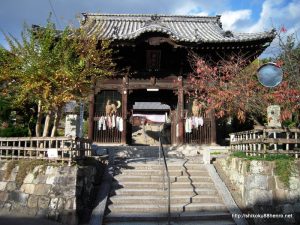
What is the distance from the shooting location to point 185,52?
15.3 meters

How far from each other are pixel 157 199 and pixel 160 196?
0.28 m

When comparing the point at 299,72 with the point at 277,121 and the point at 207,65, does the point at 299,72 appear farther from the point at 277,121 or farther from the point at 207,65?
the point at 207,65

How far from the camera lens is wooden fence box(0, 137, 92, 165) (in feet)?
29.9

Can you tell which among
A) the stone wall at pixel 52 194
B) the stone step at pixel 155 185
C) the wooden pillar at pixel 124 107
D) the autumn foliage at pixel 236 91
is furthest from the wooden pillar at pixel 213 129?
the stone wall at pixel 52 194

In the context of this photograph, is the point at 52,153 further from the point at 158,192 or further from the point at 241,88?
the point at 241,88

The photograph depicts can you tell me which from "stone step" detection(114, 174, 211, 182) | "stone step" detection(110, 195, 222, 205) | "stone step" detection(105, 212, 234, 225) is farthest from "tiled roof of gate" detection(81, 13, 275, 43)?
"stone step" detection(105, 212, 234, 225)

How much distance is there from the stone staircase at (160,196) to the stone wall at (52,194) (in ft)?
2.60

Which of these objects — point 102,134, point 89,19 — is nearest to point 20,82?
point 102,134

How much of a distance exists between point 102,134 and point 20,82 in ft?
19.3

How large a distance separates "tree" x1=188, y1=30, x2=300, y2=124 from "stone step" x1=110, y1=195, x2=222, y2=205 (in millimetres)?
3478

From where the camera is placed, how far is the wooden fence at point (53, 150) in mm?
9099

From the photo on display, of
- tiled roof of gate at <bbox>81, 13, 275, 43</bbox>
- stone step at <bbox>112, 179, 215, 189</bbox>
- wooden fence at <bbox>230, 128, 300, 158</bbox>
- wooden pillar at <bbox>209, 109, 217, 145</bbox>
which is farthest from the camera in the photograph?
tiled roof of gate at <bbox>81, 13, 275, 43</bbox>

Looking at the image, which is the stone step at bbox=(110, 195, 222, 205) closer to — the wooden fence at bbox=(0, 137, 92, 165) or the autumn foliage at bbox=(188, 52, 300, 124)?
the wooden fence at bbox=(0, 137, 92, 165)

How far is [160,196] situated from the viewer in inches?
374
